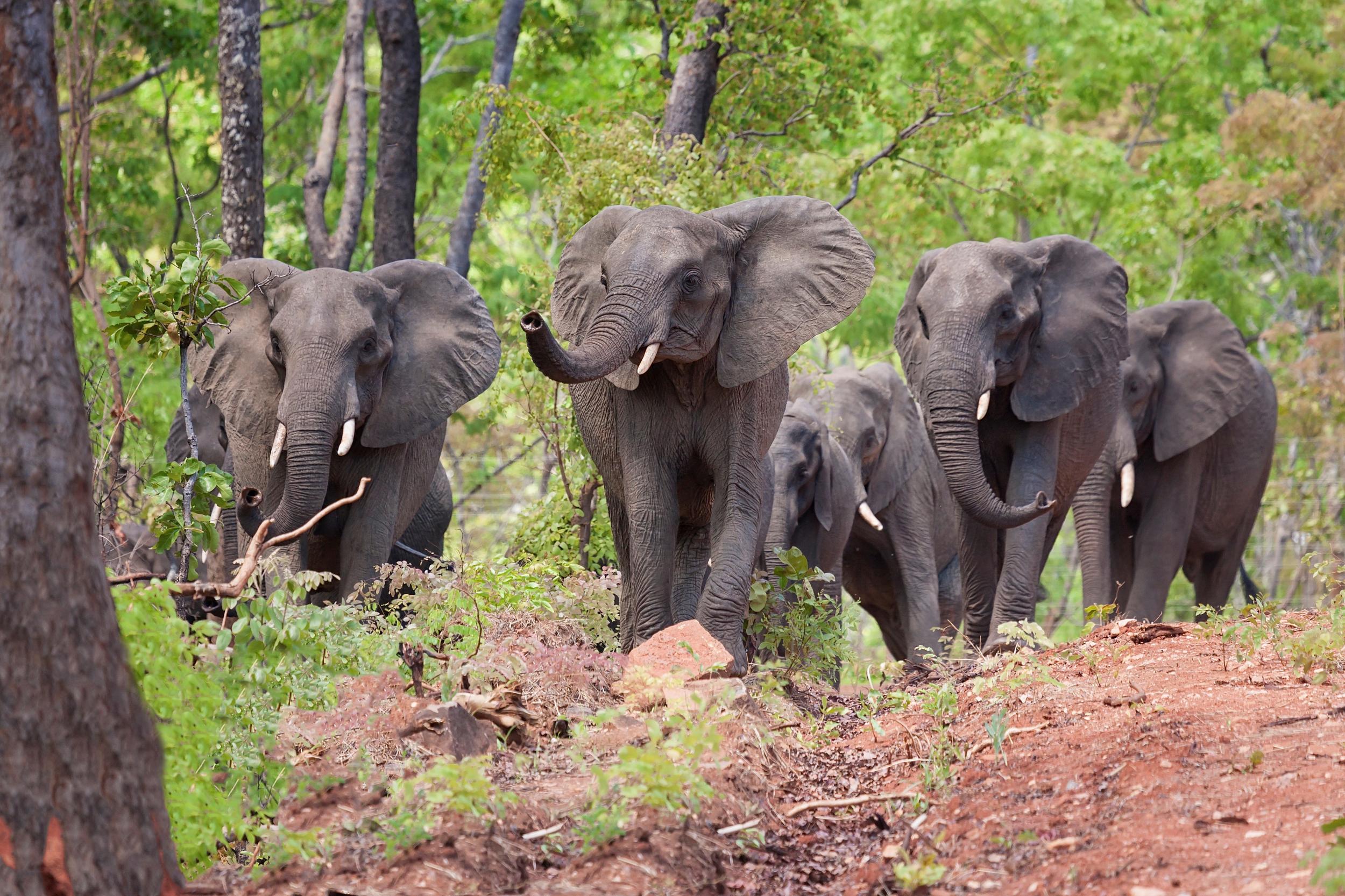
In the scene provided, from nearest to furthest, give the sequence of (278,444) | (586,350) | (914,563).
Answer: (586,350)
(278,444)
(914,563)

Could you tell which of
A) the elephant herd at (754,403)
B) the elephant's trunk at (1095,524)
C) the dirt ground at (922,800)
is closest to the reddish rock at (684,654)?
the dirt ground at (922,800)

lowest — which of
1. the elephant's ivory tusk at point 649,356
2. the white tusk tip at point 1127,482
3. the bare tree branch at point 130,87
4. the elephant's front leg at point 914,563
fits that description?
the elephant's front leg at point 914,563

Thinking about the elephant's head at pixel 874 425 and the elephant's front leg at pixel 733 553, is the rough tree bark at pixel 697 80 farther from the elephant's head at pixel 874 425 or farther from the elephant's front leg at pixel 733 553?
the elephant's front leg at pixel 733 553

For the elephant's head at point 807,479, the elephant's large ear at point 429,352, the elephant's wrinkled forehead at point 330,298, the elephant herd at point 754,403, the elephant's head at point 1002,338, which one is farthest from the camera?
the elephant's head at point 807,479

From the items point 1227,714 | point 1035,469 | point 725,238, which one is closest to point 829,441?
point 1035,469

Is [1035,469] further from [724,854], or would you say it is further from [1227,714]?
[724,854]

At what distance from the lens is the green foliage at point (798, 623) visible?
8.83 m

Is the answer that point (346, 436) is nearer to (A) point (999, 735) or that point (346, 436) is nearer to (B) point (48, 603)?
(A) point (999, 735)

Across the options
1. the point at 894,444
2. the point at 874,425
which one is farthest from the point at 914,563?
the point at 874,425

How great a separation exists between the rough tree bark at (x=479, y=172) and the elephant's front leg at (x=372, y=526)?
16.1ft

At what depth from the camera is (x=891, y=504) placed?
13.7m

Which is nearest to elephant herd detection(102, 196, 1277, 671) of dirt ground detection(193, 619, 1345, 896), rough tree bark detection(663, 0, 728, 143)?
dirt ground detection(193, 619, 1345, 896)

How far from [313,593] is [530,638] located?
3.36m

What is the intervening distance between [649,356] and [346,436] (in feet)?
7.11
